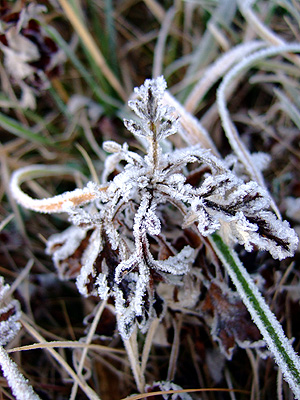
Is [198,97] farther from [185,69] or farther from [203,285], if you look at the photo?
[203,285]

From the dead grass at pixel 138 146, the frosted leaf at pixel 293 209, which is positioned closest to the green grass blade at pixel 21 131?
the dead grass at pixel 138 146

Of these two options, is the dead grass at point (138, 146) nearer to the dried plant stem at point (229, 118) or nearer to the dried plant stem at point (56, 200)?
the dried plant stem at point (229, 118)

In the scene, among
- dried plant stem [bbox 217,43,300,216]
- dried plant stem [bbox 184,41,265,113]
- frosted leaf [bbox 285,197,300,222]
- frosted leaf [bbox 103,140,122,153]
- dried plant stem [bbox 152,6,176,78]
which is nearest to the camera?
frosted leaf [bbox 103,140,122,153]

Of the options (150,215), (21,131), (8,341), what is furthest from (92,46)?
(8,341)

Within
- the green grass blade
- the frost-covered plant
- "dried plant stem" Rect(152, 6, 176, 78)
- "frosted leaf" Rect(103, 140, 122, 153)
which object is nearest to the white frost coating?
the frost-covered plant

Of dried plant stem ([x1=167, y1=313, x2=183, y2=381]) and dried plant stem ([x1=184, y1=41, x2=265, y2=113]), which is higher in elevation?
dried plant stem ([x1=184, y1=41, x2=265, y2=113])

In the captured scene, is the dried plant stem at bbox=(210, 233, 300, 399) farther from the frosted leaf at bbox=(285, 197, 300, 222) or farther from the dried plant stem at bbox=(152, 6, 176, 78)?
the dried plant stem at bbox=(152, 6, 176, 78)
